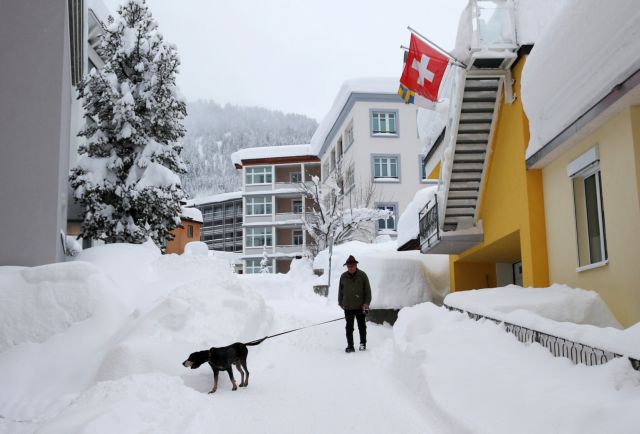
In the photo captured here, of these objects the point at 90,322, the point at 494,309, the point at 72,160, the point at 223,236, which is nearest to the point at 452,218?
the point at 494,309

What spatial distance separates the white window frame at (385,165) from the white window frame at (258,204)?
20.1 m

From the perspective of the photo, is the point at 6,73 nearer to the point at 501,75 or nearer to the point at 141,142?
the point at 141,142

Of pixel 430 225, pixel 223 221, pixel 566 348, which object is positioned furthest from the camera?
pixel 223 221

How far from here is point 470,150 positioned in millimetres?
13859

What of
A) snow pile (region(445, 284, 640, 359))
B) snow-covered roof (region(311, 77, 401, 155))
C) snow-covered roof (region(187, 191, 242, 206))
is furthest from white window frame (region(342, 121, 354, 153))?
snow-covered roof (region(187, 191, 242, 206))

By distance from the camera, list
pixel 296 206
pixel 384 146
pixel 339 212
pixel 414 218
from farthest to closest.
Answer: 1. pixel 296 206
2. pixel 384 146
3. pixel 339 212
4. pixel 414 218

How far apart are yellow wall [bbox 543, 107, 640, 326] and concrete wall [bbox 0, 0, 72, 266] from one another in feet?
33.2

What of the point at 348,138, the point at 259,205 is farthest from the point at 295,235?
the point at 348,138

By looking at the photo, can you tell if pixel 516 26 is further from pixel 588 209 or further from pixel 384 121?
pixel 384 121

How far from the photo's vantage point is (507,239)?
13.4m

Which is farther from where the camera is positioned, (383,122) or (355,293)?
(383,122)

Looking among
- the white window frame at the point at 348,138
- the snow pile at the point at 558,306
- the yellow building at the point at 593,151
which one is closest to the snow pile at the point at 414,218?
the yellow building at the point at 593,151

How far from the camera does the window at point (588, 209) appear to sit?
31.7ft

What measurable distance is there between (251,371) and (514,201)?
6.32 meters
